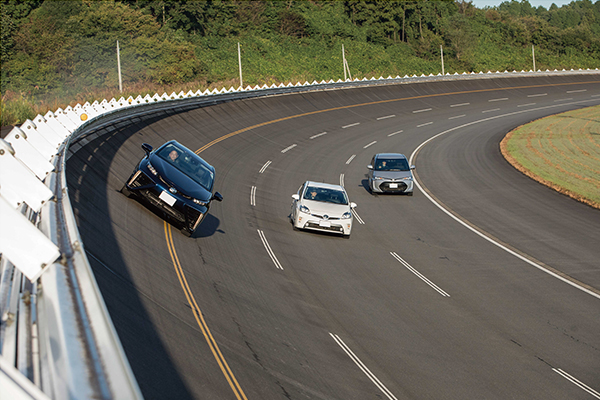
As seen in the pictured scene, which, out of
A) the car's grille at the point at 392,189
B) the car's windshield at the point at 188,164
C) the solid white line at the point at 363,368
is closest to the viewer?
the solid white line at the point at 363,368

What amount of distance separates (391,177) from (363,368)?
637 inches

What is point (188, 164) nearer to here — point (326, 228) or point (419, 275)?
point (326, 228)

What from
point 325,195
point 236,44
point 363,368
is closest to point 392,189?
point 325,195

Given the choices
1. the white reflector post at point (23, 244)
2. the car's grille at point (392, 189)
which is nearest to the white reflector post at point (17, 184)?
the white reflector post at point (23, 244)

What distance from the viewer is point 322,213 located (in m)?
17.7

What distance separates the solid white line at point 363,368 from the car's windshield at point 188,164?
21.1ft

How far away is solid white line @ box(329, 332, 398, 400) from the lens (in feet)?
28.0

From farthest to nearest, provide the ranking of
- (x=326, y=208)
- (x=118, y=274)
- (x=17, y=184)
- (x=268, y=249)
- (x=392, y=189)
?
(x=392, y=189) → (x=326, y=208) → (x=268, y=249) → (x=118, y=274) → (x=17, y=184)

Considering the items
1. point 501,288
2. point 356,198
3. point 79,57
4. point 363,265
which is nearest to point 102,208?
point 363,265

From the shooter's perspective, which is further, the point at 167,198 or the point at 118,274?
the point at 167,198

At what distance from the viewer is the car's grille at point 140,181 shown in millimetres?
14125

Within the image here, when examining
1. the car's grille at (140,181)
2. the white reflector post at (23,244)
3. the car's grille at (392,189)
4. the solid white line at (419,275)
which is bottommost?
the solid white line at (419,275)

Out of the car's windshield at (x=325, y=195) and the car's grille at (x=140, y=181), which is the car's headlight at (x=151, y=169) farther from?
the car's windshield at (x=325, y=195)

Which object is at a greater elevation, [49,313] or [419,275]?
[49,313]
